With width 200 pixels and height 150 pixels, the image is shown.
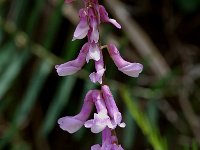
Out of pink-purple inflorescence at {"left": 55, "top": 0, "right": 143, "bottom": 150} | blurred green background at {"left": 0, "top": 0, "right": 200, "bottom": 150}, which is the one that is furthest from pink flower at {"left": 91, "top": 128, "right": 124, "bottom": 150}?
blurred green background at {"left": 0, "top": 0, "right": 200, "bottom": 150}

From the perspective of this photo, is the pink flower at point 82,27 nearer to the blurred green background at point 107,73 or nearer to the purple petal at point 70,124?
the purple petal at point 70,124

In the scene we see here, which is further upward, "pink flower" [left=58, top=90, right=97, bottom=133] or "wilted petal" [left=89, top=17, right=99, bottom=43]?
"wilted petal" [left=89, top=17, right=99, bottom=43]

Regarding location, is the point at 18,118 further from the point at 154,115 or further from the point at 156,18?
the point at 156,18

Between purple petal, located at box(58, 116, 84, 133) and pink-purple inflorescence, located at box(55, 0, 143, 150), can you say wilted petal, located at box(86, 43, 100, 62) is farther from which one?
purple petal, located at box(58, 116, 84, 133)

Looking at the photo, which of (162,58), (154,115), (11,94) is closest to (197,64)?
(162,58)

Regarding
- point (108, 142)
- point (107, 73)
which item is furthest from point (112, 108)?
point (107, 73)

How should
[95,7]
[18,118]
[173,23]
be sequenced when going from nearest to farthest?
1. [95,7]
2. [18,118]
3. [173,23]
